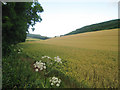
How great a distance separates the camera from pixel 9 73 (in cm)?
292

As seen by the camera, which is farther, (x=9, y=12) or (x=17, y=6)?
(x=17, y=6)

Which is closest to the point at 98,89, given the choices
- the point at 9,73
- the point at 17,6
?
the point at 9,73

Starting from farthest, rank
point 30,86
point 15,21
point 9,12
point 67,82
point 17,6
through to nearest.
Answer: point 17,6
point 15,21
point 9,12
point 67,82
point 30,86

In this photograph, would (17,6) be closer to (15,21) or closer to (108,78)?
(15,21)

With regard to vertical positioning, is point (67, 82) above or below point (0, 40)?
below

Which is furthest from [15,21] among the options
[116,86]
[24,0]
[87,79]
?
[116,86]

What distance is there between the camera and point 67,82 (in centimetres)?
237

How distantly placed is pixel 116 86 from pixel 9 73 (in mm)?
4270

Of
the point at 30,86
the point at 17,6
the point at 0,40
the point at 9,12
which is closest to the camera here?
the point at 30,86

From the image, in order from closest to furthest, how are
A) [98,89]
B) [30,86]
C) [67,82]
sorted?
[98,89] → [30,86] → [67,82]

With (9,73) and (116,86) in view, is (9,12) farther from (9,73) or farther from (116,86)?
(116,86)

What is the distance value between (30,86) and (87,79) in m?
2.08

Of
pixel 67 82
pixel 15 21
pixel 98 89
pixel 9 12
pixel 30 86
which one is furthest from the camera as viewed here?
pixel 15 21

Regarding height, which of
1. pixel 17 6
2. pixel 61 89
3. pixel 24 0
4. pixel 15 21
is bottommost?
pixel 61 89
